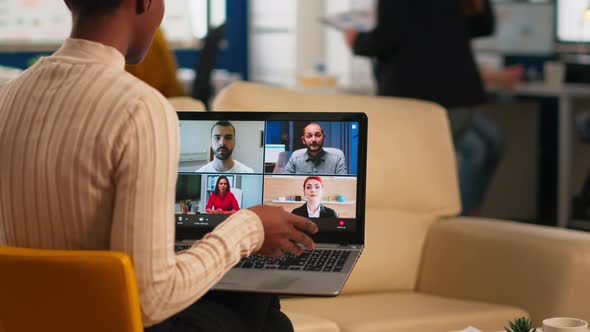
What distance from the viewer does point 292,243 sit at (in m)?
1.59

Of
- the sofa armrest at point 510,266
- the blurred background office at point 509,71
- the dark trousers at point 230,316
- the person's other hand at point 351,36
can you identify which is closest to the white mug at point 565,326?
the dark trousers at point 230,316

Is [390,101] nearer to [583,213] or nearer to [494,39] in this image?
[583,213]

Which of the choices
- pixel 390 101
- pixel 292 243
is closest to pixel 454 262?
pixel 390 101

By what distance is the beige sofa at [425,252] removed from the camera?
2344 millimetres

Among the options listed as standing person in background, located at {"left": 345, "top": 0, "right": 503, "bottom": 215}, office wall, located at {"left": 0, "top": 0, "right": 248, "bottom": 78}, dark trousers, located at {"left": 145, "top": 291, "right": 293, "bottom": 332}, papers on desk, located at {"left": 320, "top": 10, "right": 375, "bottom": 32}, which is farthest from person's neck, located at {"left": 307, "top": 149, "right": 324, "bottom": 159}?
office wall, located at {"left": 0, "top": 0, "right": 248, "bottom": 78}

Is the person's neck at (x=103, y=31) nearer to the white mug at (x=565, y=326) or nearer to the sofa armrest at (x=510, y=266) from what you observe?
the white mug at (x=565, y=326)

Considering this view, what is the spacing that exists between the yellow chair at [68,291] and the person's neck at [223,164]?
1.95ft

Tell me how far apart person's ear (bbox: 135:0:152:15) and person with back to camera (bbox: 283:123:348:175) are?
0.57 m

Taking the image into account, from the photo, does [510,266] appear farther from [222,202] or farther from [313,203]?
[222,202]

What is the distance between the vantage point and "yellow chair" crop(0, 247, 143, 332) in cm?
131

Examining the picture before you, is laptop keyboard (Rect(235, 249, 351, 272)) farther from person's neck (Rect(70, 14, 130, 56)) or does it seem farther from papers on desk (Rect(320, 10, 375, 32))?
→ papers on desk (Rect(320, 10, 375, 32))

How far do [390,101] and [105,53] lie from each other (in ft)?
4.86

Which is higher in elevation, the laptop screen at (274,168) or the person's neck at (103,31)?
the person's neck at (103,31)

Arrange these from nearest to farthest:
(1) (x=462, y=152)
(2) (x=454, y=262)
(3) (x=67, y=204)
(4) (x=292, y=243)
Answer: (3) (x=67, y=204) → (4) (x=292, y=243) → (2) (x=454, y=262) → (1) (x=462, y=152)
